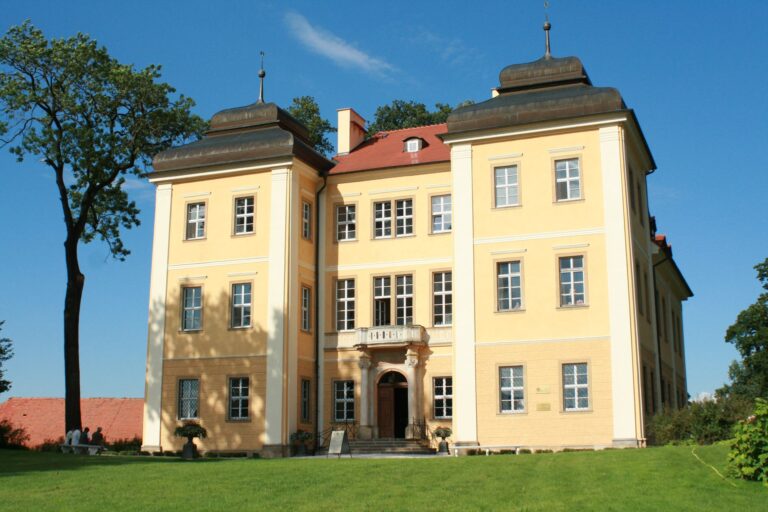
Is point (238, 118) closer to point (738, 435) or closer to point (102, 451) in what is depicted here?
point (102, 451)

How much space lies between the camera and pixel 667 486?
15266 mm

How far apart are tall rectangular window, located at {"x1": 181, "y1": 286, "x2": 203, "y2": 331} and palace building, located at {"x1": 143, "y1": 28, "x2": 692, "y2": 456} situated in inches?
2.7

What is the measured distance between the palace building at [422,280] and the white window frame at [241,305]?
5 centimetres

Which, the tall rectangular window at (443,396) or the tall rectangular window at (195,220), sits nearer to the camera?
the tall rectangular window at (443,396)

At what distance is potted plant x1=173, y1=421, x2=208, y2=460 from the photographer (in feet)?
93.3

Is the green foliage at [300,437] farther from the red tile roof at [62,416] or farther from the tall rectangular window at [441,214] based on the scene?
the red tile roof at [62,416]

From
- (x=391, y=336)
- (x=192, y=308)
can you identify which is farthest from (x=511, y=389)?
(x=192, y=308)

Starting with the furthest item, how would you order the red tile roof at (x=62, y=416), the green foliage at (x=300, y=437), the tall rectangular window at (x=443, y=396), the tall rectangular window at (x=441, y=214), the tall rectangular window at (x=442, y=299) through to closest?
the red tile roof at (x=62, y=416)
the tall rectangular window at (x=441, y=214)
the tall rectangular window at (x=442, y=299)
the tall rectangular window at (x=443, y=396)
the green foliage at (x=300, y=437)

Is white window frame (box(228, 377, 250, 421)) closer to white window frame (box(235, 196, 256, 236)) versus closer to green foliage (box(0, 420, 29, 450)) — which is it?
white window frame (box(235, 196, 256, 236))

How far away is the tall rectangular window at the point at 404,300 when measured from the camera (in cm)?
3130

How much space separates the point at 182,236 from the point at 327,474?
1633cm

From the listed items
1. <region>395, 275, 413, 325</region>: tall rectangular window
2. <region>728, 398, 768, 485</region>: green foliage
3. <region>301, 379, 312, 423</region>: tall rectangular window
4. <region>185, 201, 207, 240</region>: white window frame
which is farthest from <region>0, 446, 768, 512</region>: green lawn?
<region>185, 201, 207, 240</region>: white window frame

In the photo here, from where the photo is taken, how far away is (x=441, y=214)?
103 ft

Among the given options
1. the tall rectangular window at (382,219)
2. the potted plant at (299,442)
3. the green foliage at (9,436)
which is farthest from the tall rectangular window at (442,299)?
the green foliage at (9,436)
